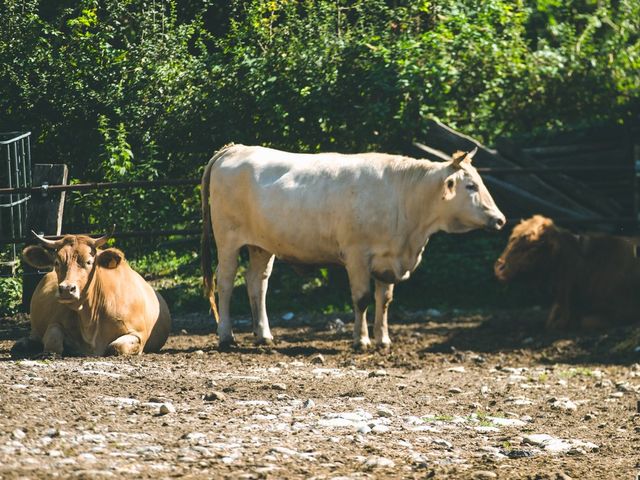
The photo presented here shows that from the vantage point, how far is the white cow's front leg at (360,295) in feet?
38.7

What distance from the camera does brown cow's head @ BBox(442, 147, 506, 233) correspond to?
11883 millimetres

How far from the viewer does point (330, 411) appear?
8.22m

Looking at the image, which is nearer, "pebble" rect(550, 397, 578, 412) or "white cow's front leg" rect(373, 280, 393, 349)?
"pebble" rect(550, 397, 578, 412)

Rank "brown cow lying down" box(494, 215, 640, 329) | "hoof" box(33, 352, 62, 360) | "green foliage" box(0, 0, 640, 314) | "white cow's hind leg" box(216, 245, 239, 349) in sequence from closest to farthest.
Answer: "hoof" box(33, 352, 62, 360), "white cow's hind leg" box(216, 245, 239, 349), "brown cow lying down" box(494, 215, 640, 329), "green foliage" box(0, 0, 640, 314)

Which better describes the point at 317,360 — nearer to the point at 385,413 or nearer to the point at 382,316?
the point at 382,316

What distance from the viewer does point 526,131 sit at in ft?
57.9

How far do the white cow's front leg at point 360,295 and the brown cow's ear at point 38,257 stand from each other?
9.16 feet

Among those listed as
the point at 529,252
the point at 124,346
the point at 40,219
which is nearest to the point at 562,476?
the point at 124,346

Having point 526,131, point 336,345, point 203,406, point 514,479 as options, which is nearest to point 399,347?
point 336,345

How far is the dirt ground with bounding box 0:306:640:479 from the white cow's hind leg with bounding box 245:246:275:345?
17 cm

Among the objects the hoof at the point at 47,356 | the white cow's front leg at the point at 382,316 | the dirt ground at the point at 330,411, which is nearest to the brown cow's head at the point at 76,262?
the hoof at the point at 47,356

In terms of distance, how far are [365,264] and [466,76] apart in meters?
4.44

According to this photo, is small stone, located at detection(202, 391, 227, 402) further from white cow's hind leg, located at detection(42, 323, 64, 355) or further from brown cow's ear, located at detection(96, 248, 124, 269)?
brown cow's ear, located at detection(96, 248, 124, 269)

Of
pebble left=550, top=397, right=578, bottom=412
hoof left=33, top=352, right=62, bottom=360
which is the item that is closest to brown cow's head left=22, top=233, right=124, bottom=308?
hoof left=33, top=352, right=62, bottom=360
